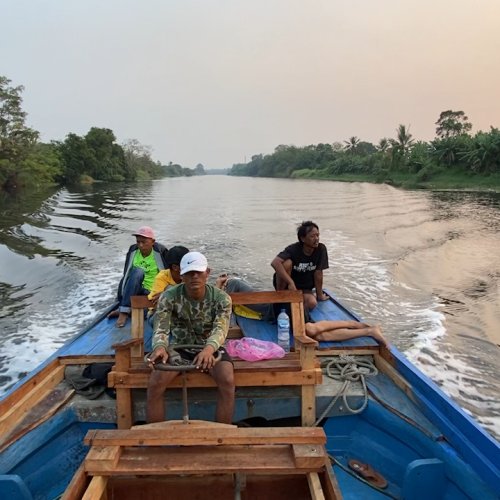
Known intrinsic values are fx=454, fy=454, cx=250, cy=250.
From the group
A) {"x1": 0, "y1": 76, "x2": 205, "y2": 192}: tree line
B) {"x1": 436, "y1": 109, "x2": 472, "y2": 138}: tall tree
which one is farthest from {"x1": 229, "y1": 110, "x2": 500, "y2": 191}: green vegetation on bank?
{"x1": 0, "y1": 76, "x2": 205, "y2": 192}: tree line

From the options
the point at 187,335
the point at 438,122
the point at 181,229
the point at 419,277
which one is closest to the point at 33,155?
the point at 181,229

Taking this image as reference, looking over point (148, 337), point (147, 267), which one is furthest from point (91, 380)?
point (147, 267)

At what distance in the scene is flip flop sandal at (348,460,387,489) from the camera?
2.99 meters

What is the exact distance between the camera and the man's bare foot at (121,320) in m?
5.00

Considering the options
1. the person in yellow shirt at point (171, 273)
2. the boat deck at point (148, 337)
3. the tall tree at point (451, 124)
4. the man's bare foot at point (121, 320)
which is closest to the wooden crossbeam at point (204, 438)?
the boat deck at point (148, 337)

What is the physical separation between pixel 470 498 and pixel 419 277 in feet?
27.6

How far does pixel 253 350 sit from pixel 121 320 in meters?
2.08

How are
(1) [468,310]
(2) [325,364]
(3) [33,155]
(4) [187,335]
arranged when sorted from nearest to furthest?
(4) [187,335]
(2) [325,364]
(1) [468,310]
(3) [33,155]

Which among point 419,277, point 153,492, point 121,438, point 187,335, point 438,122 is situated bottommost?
point 419,277

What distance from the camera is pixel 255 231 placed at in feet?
55.8

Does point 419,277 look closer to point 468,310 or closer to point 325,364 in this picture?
point 468,310

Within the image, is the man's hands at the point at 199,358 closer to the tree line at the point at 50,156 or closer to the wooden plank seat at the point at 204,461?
the wooden plank seat at the point at 204,461

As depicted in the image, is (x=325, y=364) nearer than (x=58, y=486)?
No

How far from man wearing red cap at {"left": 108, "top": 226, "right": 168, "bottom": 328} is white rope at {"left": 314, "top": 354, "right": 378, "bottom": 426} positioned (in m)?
2.25
